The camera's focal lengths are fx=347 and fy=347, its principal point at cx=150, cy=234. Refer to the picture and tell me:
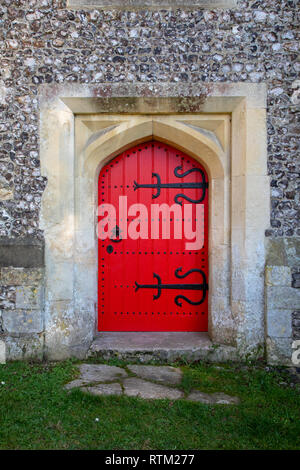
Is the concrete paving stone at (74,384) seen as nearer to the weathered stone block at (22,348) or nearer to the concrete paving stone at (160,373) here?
the concrete paving stone at (160,373)

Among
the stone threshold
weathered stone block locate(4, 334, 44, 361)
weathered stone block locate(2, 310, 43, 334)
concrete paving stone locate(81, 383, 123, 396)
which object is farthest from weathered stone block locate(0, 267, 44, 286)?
concrete paving stone locate(81, 383, 123, 396)

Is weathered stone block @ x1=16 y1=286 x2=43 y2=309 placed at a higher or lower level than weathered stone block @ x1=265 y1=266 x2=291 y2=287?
lower

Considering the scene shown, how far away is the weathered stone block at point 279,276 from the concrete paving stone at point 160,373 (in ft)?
3.93

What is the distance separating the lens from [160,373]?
3100mm

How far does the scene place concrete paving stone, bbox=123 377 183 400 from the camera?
2651 millimetres

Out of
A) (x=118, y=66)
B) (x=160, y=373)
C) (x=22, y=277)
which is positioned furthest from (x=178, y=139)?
(x=160, y=373)

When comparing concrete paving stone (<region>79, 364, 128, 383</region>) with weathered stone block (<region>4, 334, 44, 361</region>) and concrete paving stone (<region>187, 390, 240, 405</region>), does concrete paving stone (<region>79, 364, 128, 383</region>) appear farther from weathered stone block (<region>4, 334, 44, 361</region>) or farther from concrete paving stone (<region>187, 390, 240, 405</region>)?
concrete paving stone (<region>187, 390, 240, 405</region>)

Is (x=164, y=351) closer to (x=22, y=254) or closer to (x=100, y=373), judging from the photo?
(x=100, y=373)

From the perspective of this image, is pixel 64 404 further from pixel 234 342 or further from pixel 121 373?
pixel 234 342

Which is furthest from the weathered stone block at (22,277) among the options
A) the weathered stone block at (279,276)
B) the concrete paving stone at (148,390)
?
the weathered stone block at (279,276)

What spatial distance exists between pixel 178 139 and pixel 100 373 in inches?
95.1

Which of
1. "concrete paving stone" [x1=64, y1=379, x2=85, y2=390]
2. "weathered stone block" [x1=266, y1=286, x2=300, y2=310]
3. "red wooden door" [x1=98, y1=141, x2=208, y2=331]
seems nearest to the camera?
"concrete paving stone" [x1=64, y1=379, x2=85, y2=390]

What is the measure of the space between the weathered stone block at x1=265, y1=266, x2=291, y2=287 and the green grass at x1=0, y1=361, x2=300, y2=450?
86cm
